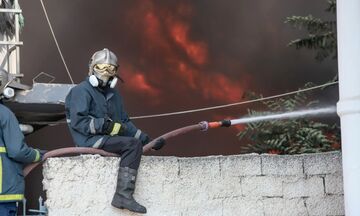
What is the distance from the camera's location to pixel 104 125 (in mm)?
4949

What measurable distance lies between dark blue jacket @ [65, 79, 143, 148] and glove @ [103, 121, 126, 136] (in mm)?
28

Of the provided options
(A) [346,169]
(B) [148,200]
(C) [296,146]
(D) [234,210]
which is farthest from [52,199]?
(C) [296,146]

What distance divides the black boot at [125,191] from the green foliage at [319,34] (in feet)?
27.2

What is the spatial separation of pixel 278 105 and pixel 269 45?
435 cm

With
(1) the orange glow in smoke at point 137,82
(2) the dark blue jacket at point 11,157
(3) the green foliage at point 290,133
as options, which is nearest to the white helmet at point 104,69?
(2) the dark blue jacket at point 11,157

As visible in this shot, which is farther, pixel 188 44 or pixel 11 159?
pixel 188 44

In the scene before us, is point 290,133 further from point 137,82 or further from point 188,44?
point 137,82

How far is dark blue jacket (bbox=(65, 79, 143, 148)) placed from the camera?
16.2 ft

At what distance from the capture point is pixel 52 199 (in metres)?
4.99

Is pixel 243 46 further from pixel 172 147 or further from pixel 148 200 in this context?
pixel 148 200

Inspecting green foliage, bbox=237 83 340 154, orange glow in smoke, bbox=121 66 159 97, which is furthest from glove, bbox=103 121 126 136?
orange glow in smoke, bbox=121 66 159 97

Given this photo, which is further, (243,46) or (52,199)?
(243,46)

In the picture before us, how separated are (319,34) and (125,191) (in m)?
8.64

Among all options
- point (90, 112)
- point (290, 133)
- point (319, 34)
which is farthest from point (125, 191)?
point (319, 34)
